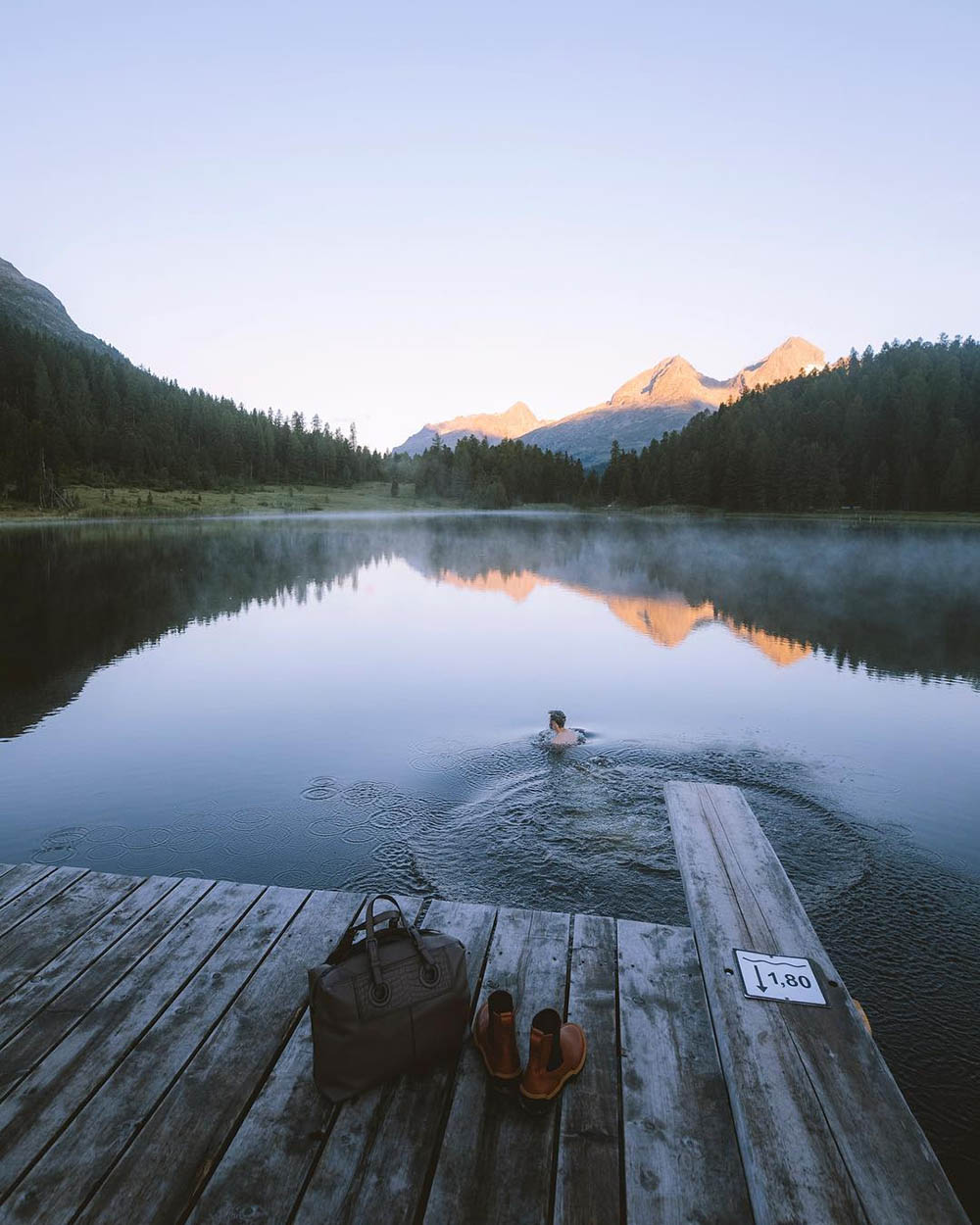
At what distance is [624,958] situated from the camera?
17.0 ft

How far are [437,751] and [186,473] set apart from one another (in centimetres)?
16172

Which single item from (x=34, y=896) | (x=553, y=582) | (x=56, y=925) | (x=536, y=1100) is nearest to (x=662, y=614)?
(x=553, y=582)

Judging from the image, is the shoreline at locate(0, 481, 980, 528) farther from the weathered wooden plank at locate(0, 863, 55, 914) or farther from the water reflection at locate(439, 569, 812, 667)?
the weathered wooden plank at locate(0, 863, 55, 914)

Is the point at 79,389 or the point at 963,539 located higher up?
the point at 79,389

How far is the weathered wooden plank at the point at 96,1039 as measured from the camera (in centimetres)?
367

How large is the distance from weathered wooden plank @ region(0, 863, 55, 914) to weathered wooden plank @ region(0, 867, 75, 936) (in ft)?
0.08

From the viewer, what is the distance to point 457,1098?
12.6 feet

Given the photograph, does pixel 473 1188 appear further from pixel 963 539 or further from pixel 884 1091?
pixel 963 539

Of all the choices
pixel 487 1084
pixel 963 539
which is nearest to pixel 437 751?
pixel 487 1084

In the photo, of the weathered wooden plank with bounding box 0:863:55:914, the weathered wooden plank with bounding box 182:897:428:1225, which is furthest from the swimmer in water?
the weathered wooden plank with bounding box 182:897:428:1225

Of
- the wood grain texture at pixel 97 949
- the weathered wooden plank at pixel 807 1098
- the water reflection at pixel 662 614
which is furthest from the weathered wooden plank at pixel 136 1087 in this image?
the water reflection at pixel 662 614

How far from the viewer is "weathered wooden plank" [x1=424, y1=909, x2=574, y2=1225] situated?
3.23m

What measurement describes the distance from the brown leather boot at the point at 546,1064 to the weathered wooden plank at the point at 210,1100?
5.17 ft

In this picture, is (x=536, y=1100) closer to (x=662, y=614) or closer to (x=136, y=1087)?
(x=136, y=1087)
